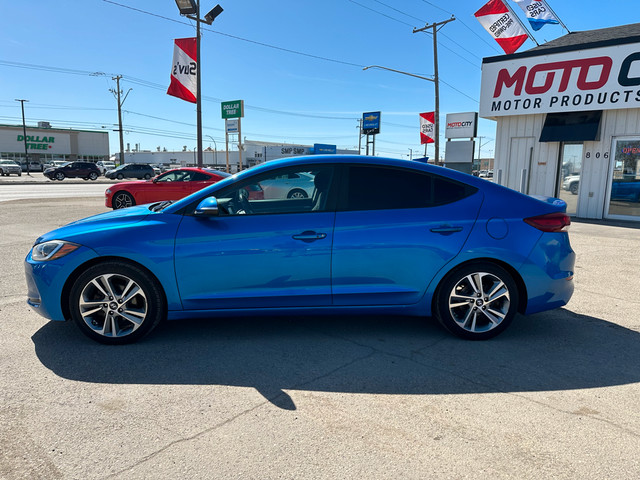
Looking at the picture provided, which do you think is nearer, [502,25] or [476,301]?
[476,301]

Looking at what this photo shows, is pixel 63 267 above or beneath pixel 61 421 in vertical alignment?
above

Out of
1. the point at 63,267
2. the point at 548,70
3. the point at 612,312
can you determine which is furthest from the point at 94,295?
the point at 548,70

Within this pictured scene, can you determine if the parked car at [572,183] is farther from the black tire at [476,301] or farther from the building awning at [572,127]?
the black tire at [476,301]

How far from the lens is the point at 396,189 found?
154 inches

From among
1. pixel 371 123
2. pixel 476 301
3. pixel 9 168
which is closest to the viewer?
pixel 476 301

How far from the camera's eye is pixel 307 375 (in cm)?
329

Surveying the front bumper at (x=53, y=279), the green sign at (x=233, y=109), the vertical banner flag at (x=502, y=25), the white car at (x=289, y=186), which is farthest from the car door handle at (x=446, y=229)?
the green sign at (x=233, y=109)

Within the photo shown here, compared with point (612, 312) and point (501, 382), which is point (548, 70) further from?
point (501, 382)

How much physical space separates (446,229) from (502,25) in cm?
1643

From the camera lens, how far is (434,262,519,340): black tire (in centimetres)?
386

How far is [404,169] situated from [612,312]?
288 centimetres

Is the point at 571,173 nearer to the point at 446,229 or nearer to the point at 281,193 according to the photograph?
the point at 446,229

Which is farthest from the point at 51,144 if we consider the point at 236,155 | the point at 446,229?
the point at 446,229

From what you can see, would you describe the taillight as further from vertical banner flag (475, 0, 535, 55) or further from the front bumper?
vertical banner flag (475, 0, 535, 55)
